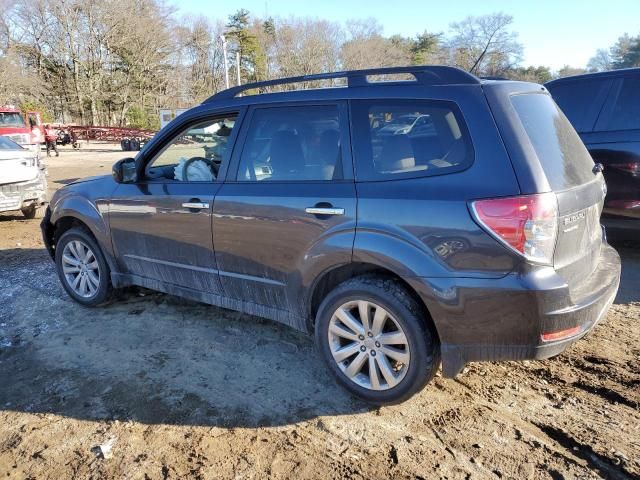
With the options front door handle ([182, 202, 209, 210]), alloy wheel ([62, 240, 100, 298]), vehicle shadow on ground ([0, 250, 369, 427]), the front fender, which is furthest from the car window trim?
alloy wheel ([62, 240, 100, 298])

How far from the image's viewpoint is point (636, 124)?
5.34 metres

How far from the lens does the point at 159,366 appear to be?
3.60m

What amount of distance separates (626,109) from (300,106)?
394 centimetres

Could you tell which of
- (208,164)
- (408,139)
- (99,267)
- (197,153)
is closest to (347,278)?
(408,139)

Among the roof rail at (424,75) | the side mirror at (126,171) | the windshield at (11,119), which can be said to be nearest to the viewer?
the roof rail at (424,75)

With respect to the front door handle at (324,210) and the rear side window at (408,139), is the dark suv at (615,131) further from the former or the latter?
the front door handle at (324,210)

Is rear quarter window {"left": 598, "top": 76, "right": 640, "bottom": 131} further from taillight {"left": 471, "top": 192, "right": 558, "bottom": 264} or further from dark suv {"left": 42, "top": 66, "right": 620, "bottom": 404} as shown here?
taillight {"left": 471, "top": 192, "right": 558, "bottom": 264}

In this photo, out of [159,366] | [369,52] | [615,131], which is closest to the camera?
[159,366]

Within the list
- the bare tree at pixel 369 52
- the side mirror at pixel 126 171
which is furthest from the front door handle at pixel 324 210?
the bare tree at pixel 369 52

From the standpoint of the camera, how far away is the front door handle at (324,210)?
299 centimetres

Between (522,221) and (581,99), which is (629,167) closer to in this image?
(581,99)

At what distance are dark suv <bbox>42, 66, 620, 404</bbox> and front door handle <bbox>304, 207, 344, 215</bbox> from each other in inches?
0.7

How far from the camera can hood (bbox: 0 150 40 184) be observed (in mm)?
7887

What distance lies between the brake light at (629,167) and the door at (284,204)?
144 inches
